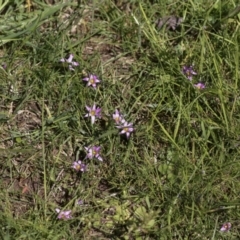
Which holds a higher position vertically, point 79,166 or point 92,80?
point 92,80

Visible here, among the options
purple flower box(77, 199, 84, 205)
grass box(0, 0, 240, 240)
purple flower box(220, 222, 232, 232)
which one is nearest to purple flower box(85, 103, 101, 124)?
grass box(0, 0, 240, 240)

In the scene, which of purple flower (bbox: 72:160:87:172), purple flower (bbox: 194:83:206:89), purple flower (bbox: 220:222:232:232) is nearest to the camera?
purple flower (bbox: 220:222:232:232)

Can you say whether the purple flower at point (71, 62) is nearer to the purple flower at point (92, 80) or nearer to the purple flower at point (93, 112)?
the purple flower at point (92, 80)

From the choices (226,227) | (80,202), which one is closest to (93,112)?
(80,202)

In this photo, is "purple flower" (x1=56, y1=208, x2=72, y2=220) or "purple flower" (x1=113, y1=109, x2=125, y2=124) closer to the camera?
"purple flower" (x1=56, y1=208, x2=72, y2=220)

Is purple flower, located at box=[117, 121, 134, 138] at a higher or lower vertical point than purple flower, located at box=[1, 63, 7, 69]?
lower

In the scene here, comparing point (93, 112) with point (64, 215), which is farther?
point (93, 112)

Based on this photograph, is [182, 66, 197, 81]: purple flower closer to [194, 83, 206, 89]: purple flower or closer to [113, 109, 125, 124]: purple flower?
[194, 83, 206, 89]: purple flower

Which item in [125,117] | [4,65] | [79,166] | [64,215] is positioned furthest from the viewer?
[4,65]

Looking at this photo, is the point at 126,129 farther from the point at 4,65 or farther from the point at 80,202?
the point at 4,65
